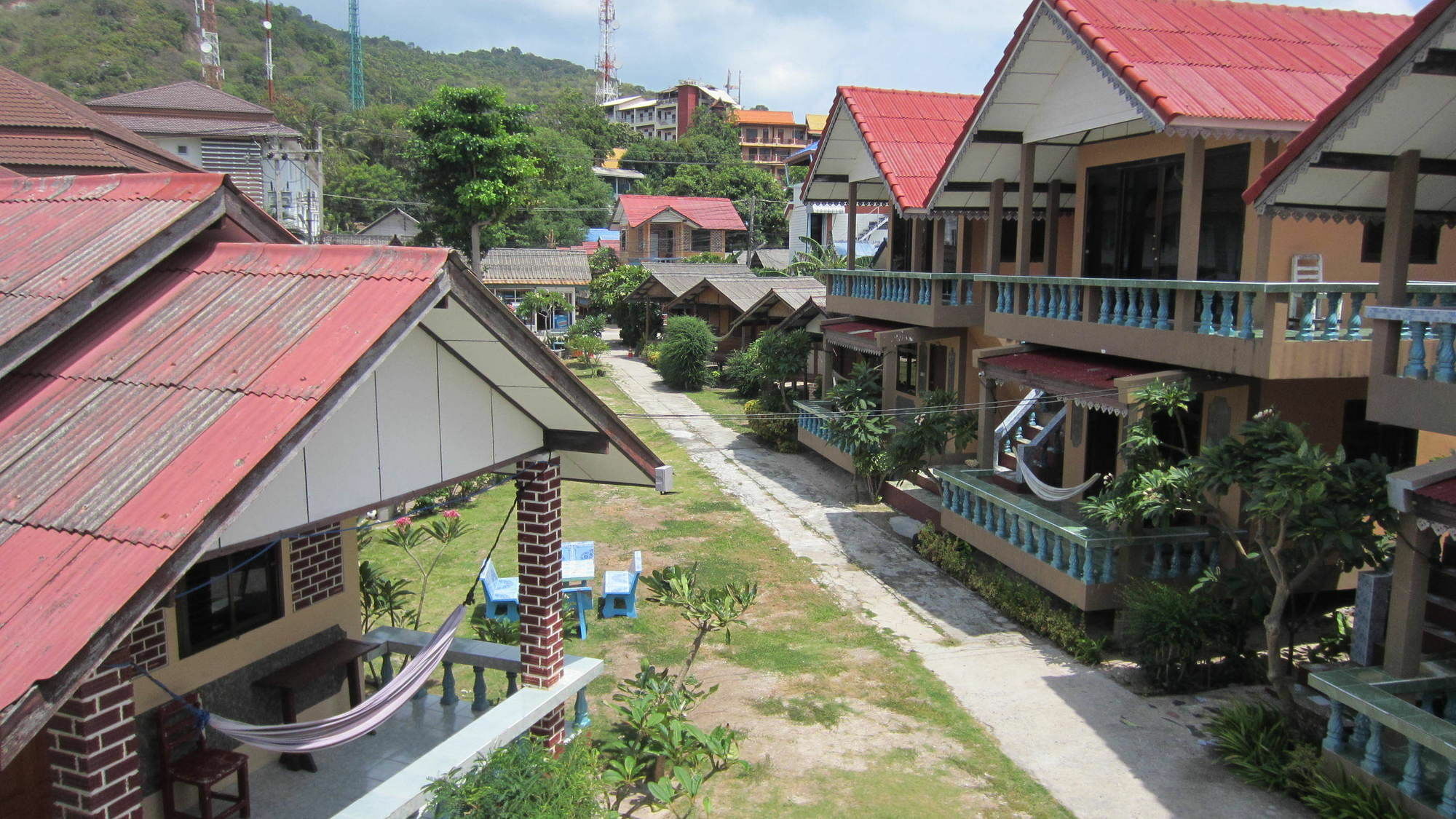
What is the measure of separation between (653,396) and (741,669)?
1928 centimetres

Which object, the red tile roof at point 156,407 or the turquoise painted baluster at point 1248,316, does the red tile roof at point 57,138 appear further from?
the turquoise painted baluster at point 1248,316

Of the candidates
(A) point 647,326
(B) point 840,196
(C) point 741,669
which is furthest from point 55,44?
(C) point 741,669

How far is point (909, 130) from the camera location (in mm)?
18328

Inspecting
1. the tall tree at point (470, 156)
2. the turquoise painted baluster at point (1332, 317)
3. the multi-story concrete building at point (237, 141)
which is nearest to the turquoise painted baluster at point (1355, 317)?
the turquoise painted baluster at point (1332, 317)

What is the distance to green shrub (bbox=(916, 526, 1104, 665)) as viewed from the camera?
10.6 meters

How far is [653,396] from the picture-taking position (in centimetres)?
2916

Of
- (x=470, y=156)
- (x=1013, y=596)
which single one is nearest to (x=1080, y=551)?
(x=1013, y=596)

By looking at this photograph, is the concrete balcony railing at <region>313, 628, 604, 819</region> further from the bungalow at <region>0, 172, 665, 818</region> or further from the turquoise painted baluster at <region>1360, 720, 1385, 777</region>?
the turquoise painted baluster at <region>1360, 720, 1385, 777</region>

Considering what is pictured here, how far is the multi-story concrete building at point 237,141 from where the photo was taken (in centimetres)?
3183

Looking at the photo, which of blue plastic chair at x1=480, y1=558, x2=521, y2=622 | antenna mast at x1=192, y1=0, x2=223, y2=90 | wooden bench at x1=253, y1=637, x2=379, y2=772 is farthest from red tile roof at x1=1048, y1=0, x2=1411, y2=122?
antenna mast at x1=192, y1=0, x2=223, y2=90

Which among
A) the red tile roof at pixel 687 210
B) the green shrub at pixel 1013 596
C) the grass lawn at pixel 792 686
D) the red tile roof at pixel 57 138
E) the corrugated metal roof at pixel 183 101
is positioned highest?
the corrugated metal roof at pixel 183 101

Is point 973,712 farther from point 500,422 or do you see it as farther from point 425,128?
point 425,128

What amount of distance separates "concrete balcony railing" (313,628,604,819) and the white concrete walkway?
411 cm

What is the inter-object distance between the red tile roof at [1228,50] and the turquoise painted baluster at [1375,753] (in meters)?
5.84
